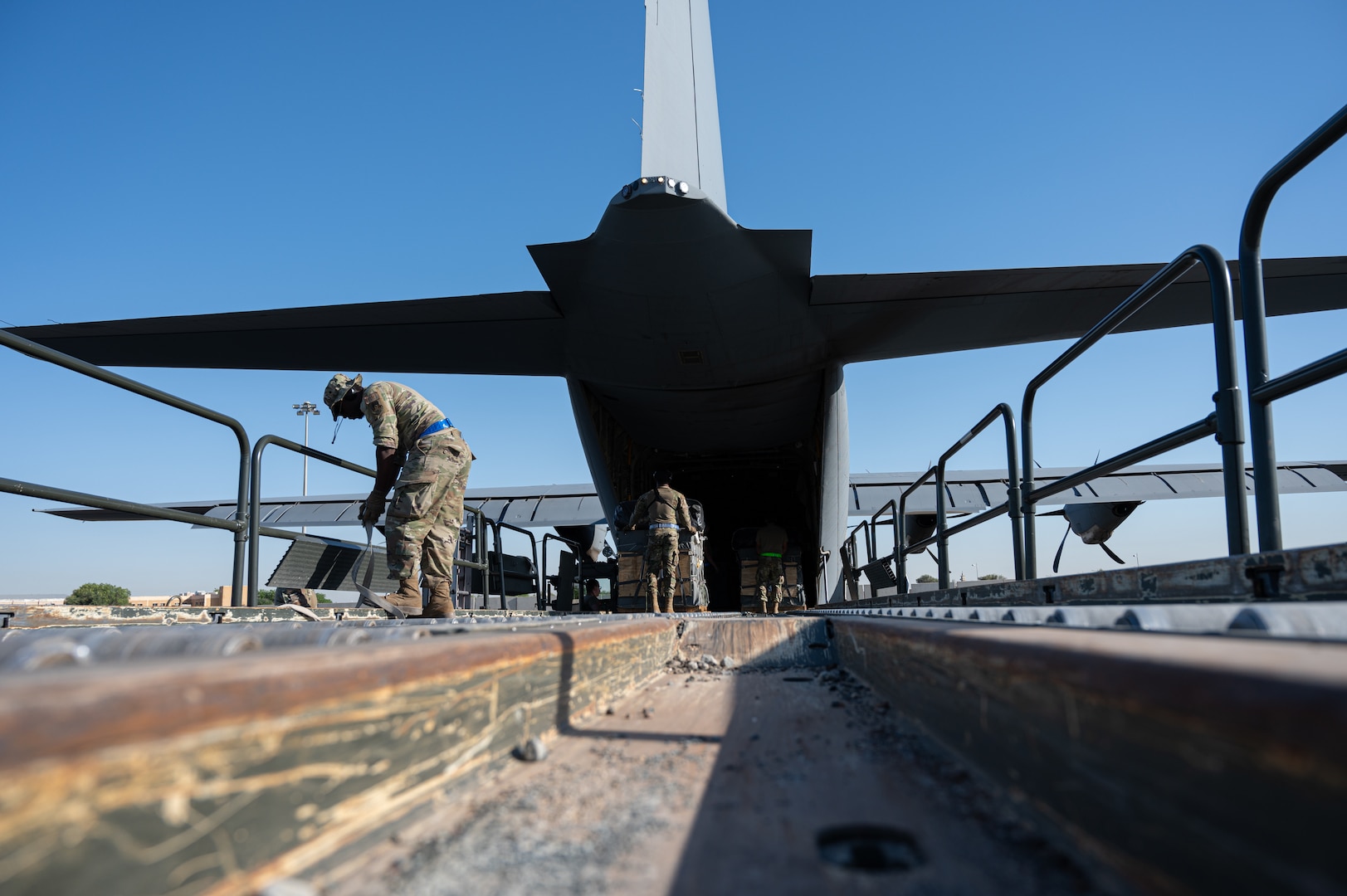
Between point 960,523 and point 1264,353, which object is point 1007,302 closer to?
point 960,523

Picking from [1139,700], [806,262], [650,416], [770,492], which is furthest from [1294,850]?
[770,492]

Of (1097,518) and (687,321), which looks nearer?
(687,321)

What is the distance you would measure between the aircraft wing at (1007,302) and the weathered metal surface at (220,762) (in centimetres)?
614

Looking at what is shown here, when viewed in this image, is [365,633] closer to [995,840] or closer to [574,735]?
[574,735]

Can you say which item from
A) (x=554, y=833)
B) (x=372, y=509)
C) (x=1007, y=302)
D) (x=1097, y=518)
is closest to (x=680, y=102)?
(x=1007, y=302)

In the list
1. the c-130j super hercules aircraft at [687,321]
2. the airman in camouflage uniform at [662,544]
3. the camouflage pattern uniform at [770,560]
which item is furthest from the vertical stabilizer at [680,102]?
the camouflage pattern uniform at [770,560]

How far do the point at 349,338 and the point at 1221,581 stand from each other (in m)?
7.28

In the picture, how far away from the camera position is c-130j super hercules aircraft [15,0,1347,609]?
19.8ft

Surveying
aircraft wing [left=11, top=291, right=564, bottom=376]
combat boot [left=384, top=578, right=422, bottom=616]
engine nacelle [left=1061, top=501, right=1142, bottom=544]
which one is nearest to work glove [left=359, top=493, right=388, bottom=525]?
combat boot [left=384, top=578, right=422, bottom=616]

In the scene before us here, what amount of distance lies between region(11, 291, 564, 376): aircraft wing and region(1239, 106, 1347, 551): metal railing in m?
5.50

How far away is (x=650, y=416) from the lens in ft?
29.3

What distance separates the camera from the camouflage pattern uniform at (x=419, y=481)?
422cm

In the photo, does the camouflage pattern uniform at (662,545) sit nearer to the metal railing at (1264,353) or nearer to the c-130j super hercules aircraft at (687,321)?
the c-130j super hercules aircraft at (687,321)

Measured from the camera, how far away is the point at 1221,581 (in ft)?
5.41
